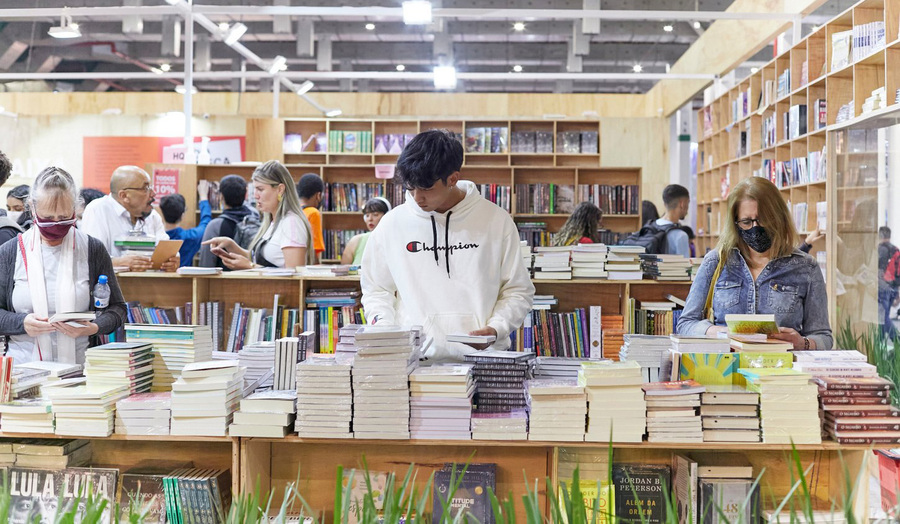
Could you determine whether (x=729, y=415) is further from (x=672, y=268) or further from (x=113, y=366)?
(x=672, y=268)

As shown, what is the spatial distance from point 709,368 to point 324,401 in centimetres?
119

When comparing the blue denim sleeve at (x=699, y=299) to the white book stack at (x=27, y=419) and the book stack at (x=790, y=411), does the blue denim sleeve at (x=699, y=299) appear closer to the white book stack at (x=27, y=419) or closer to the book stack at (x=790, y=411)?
the book stack at (x=790, y=411)

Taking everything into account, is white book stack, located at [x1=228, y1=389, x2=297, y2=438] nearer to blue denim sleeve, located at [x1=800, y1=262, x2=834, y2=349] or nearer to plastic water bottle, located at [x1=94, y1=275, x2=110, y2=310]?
plastic water bottle, located at [x1=94, y1=275, x2=110, y2=310]

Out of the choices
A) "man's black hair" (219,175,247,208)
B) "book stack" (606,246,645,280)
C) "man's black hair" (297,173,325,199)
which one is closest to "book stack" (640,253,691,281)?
"book stack" (606,246,645,280)

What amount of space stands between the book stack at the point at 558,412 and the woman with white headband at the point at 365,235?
3.68 metres

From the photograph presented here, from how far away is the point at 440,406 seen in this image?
2391mm

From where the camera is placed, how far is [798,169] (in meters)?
6.74

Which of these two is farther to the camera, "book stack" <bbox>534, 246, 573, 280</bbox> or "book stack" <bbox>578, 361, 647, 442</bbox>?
"book stack" <bbox>534, 246, 573, 280</bbox>

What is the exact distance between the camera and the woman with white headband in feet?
19.9

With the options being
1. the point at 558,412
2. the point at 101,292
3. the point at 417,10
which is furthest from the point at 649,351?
the point at 417,10

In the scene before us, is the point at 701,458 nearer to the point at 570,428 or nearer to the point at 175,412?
the point at 570,428

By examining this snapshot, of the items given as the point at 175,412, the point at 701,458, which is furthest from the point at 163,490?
the point at 701,458

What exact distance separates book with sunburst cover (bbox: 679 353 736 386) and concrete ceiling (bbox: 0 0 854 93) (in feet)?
34.4

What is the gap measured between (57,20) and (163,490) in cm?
1338
